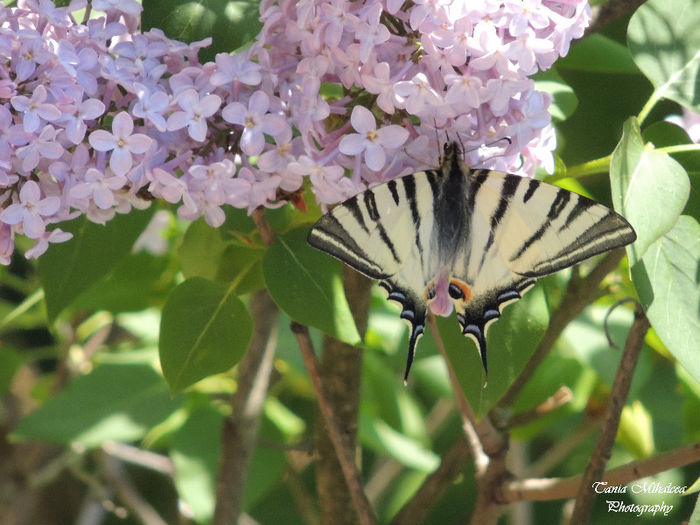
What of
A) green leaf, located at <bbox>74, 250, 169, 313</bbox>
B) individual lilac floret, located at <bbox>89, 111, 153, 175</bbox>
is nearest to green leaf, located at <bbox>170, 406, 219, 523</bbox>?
green leaf, located at <bbox>74, 250, 169, 313</bbox>

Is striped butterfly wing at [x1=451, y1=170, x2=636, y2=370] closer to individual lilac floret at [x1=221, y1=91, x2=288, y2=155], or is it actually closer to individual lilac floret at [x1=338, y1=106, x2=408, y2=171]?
individual lilac floret at [x1=338, y1=106, x2=408, y2=171]

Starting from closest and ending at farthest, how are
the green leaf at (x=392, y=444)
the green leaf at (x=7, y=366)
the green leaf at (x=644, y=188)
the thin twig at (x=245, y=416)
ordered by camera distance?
1. the green leaf at (x=644, y=188)
2. the thin twig at (x=245, y=416)
3. the green leaf at (x=392, y=444)
4. the green leaf at (x=7, y=366)

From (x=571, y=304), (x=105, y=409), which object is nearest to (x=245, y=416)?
(x=105, y=409)

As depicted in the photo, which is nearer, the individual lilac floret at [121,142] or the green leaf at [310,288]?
the individual lilac floret at [121,142]

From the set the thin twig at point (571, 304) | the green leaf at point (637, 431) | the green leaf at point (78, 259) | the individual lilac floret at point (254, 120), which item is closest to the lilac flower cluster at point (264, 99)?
the individual lilac floret at point (254, 120)

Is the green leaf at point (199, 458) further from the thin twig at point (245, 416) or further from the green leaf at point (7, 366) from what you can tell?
the green leaf at point (7, 366)
